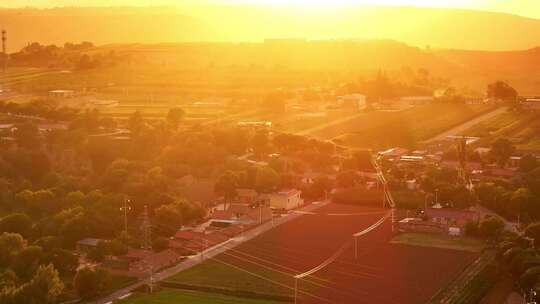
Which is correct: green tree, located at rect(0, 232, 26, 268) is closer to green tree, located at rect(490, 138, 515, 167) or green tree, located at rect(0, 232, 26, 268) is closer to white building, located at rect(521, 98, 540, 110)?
green tree, located at rect(490, 138, 515, 167)

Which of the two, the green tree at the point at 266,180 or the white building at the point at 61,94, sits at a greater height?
the white building at the point at 61,94

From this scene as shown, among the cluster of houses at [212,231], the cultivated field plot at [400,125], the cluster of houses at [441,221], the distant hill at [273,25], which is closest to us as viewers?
the cluster of houses at [212,231]

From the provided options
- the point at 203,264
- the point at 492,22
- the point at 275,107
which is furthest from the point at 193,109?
the point at 492,22

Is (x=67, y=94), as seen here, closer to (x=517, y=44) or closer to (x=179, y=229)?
(x=179, y=229)

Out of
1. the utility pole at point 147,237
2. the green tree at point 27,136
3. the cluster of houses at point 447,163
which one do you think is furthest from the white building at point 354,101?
the utility pole at point 147,237

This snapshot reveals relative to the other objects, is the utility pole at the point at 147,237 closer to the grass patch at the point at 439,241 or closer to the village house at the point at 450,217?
the grass patch at the point at 439,241

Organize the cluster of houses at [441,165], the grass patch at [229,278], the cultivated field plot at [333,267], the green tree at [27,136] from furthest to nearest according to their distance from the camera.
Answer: the green tree at [27,136], the cluster of houses at [441,165], the grass patch at [229,278], the cultivated field plot at [333,267]

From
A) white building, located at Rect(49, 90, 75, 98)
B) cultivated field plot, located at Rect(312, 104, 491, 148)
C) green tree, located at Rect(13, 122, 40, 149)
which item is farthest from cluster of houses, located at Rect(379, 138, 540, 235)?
white building, located at Rect(49, 90, 75, 98)
